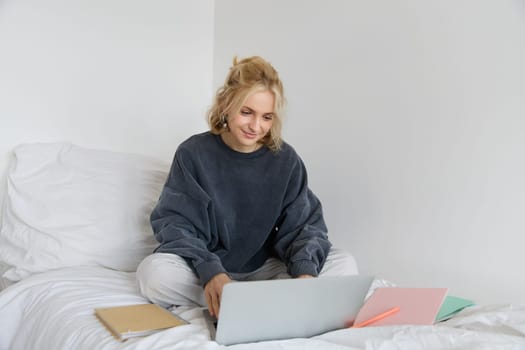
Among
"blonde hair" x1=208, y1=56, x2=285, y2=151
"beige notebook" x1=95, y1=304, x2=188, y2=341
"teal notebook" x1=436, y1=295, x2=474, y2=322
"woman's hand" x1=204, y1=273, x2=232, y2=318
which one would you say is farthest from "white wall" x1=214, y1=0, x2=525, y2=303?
"beige notebook" x1=95, y1=304, x2=188, y2=341

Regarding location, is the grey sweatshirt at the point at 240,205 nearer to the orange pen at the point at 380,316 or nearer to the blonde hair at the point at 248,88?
the blonde hair at the point at 248,88

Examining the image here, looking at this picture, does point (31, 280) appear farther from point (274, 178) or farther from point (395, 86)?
point (395, 86)

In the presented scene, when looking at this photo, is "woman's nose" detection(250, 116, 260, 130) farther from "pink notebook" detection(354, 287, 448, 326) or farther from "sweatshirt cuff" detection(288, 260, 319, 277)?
"pink notebook" detection(354, 287, 448, 326)

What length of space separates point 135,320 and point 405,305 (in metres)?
0.49

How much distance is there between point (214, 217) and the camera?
4.29ft

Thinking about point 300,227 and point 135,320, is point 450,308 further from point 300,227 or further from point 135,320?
point 135,320

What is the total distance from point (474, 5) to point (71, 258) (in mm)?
1197

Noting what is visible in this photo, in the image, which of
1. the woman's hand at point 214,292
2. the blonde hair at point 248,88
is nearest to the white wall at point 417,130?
the blonde hair at point 248,88

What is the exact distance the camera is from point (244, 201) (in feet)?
4.46

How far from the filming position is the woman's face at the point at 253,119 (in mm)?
1239

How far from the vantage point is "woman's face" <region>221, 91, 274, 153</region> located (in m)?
1.24

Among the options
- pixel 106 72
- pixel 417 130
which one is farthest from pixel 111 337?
pixel 106 72

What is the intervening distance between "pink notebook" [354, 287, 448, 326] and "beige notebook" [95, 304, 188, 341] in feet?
1.11

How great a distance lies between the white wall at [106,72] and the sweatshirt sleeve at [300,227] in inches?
28.3
